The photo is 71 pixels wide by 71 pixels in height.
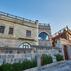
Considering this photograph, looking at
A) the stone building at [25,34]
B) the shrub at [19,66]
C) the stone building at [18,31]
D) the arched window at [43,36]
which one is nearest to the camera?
the shrub at [19,66]

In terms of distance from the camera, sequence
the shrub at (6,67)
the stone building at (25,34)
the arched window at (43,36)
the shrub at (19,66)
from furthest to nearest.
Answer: the arched window at (43,36)
the stone building at (25,34)
the shrub at (19,66)
the shrub at (6,67)

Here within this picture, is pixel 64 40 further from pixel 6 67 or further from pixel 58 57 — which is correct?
pixel 6 67

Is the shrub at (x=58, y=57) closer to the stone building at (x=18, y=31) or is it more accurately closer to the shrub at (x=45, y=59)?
the shrub at (x=45, y=59)

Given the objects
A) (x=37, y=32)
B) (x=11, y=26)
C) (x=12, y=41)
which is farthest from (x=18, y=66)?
(x=37, y=32)

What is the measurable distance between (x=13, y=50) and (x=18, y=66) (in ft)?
5.82

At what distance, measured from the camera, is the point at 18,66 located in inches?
420

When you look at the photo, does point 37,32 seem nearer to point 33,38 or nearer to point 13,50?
point 33,38

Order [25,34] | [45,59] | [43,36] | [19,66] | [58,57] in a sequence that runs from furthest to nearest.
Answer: [43,36] < [25,34] < [58,57] < [45,59] < [19,66]

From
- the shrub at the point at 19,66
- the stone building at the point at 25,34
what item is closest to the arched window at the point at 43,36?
the stone building at the point at 25,34

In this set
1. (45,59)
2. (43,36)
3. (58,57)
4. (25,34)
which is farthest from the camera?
(43,36)

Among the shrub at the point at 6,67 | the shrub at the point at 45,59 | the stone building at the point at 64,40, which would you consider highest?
the stone building at the point at 64,40

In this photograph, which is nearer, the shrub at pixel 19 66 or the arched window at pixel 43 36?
the shrub at pixel 19 66

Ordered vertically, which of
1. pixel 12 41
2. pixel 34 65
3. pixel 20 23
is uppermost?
pixel 20 23

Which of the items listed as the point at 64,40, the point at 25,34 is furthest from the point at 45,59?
the point at 25,34
